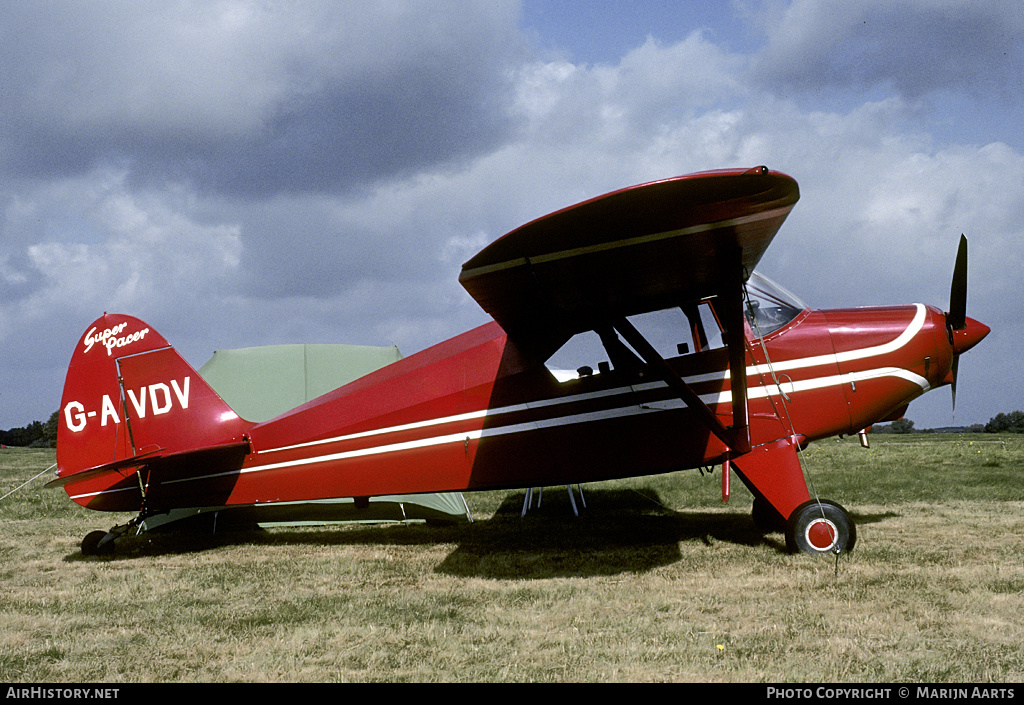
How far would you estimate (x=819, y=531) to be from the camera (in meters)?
5.88

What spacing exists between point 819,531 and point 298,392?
6.46 meters

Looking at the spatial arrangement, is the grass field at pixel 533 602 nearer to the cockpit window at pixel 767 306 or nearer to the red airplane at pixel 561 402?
the red airplane at pixel 561 402

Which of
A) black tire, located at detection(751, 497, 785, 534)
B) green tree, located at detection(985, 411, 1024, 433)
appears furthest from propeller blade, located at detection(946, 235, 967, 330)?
green tree, located at detection(985, 411, 1024, 433)

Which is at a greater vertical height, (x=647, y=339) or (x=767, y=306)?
(x=767, y=306)

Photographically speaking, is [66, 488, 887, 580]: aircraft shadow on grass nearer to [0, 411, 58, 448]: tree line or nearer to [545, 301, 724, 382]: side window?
[545, 301, 724, 382]: side window

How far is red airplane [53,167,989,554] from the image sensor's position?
608 cm

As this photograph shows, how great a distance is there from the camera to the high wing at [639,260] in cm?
454

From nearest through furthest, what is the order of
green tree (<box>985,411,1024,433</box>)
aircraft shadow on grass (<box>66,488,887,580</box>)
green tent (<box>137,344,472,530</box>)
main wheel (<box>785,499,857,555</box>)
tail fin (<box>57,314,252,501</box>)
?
1. main wheel (<box>785,499,857,555</box>)
2. aircraft shadow on grass (<box>66,488,887,580</box>)
3. tail fin (<box>57,314,252,501</box>)
4. green tent (<box>137,344,472,530</box>)
5. green tree (<box>985,411,1024,433</box>)

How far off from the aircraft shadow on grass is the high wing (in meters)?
1.36

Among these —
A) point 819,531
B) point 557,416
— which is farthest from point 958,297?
point 557,416

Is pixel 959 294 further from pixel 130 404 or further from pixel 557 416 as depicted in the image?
pixel 130 404

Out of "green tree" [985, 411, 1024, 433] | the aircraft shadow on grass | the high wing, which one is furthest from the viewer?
"green tree" [985, 411, 1024, 433]

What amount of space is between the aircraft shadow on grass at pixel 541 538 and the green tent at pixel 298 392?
193 mm

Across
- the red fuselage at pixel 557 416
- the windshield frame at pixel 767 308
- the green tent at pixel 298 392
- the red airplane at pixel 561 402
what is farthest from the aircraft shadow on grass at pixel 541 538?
the windshield frame at pixel 767 308
